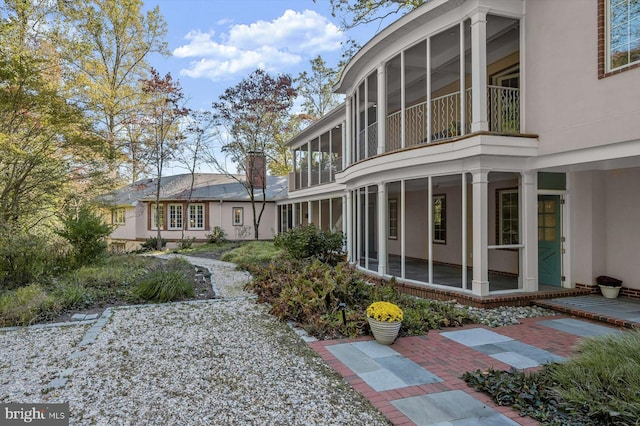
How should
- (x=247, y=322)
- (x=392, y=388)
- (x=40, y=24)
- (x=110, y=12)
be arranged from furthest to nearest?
(x=110, y=12) → (x=40, y=24) → (x=247, y=322) → (x=392, y=388)

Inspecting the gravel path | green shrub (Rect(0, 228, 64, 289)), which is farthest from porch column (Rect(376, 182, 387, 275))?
green shrub (Rect(0, 228, 64, 289))

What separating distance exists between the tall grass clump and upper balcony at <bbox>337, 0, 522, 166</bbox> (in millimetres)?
4170

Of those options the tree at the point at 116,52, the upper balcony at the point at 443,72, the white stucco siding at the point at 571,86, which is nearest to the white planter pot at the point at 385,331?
the upper balcony at the point at 443,72

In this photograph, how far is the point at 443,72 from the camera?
10188mm

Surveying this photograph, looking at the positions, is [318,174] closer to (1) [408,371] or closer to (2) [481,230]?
(2) [481,230]

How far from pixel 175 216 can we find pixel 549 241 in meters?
21.1

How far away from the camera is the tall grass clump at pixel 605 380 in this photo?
3.01m

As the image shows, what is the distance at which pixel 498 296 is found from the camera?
6.96 m

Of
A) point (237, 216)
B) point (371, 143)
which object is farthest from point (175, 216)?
point (371, 143)

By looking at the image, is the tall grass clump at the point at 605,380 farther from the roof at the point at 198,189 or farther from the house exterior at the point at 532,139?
the roof at the point at 198,189

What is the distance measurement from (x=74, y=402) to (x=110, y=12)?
86.4 feet

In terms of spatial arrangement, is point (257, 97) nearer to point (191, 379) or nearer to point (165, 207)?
point (165, 207)

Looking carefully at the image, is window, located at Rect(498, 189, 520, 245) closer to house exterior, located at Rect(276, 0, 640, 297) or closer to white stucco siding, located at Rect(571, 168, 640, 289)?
house exterior, located at Rect(276, 0, 640, 297)

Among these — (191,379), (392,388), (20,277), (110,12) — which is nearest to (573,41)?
(392,388)
